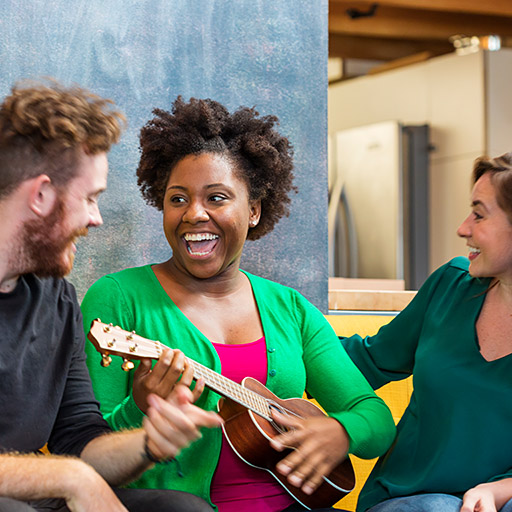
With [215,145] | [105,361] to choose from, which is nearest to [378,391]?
[215,145]

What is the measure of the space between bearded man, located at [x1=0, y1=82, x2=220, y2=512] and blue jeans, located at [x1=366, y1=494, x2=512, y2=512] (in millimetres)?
405

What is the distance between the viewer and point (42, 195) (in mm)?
1479

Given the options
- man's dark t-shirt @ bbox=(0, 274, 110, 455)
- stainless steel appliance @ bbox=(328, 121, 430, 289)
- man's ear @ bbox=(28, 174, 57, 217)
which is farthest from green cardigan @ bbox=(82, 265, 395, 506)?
stainless steel appliance @ bbox=(328, 121, 430, 289)

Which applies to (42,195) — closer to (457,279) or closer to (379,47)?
(457,279)

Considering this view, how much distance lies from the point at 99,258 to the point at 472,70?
3.01m

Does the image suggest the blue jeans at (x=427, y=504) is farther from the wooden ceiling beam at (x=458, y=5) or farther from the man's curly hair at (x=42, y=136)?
the wooden ceiling beam at (x=458, y=5)

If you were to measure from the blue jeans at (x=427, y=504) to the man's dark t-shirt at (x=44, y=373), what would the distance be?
59 cm

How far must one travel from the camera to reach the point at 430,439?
1.80 meters

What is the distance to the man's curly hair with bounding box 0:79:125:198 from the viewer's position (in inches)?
57.9

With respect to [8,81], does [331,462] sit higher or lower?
lower

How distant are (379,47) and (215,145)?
3.30m

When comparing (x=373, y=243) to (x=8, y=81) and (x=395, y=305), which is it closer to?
(x=395, y=305)

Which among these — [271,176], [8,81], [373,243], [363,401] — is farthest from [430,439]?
[373,243]

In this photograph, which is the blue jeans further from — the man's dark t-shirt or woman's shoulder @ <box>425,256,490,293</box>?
the man's dark t-shirt
